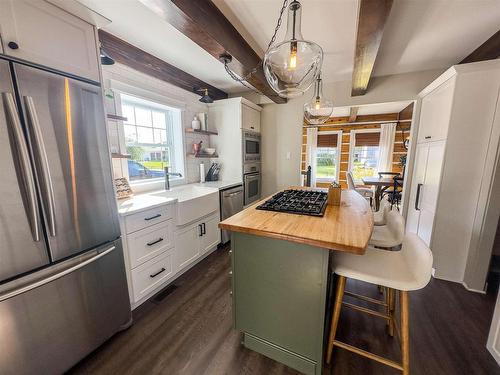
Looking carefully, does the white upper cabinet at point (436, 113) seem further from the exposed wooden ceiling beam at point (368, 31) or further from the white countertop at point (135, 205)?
the white countertop at point (135, 205)

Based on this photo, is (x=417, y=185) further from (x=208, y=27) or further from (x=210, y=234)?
(x=208, y=27)

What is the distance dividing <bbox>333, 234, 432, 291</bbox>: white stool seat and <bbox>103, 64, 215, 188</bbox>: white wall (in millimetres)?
2267

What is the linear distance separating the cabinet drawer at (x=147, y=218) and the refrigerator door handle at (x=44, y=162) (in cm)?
50

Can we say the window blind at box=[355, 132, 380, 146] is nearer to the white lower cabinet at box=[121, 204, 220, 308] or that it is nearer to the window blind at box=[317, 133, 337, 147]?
the window blind at box=[317, 133, 337, 147]

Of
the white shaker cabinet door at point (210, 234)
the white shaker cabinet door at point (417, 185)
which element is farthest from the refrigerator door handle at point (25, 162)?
the white shaker cabinet door at point (417, 185)

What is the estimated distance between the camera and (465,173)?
199 centimetres

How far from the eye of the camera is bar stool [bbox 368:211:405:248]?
4.71ft

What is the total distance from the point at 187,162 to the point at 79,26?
77.7 inches

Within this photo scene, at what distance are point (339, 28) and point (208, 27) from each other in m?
1.20

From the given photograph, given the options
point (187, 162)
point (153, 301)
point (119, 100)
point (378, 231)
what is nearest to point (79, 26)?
point (119, 100)

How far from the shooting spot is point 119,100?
6.93 ft

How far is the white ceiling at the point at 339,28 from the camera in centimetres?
157

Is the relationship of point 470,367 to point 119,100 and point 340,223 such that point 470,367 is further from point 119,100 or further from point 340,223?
point 119,100

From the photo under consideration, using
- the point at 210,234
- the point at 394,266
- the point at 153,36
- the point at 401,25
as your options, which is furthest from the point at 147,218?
the point at 401,25
